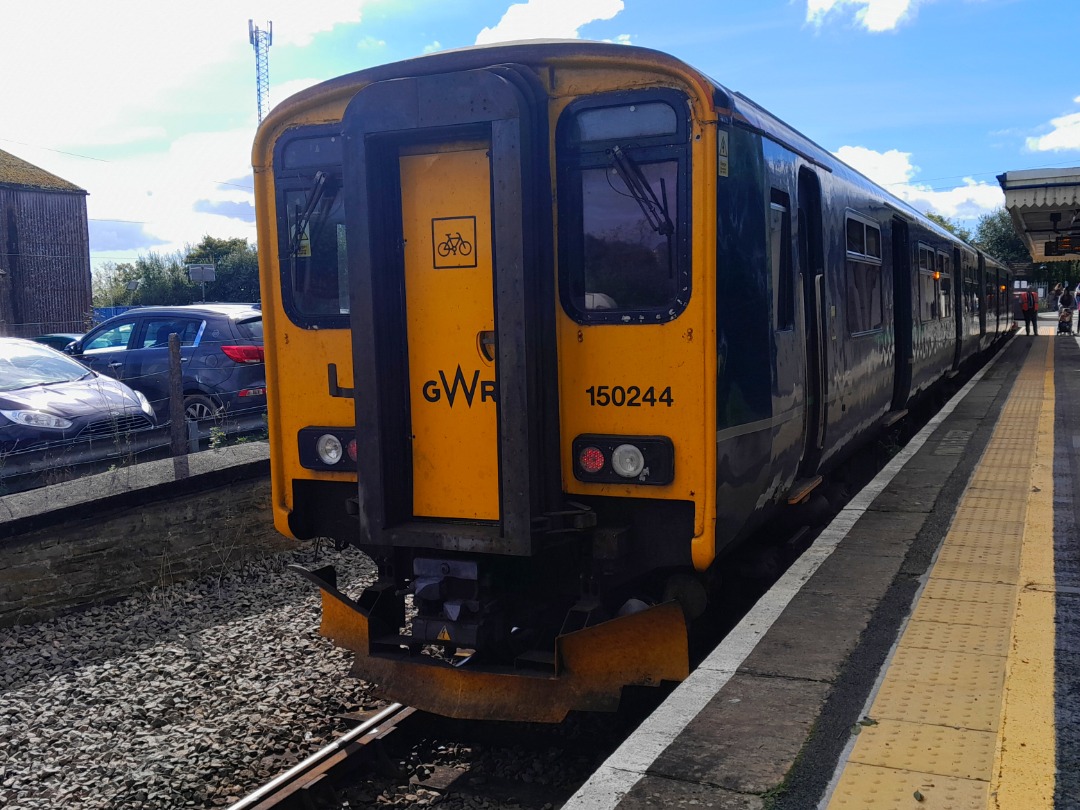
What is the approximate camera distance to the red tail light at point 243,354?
10.9 m

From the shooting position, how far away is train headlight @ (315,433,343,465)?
4887 mm

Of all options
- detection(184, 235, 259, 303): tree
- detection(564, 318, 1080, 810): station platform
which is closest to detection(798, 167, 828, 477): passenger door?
detection(564, 318, 1080, 810): station platform

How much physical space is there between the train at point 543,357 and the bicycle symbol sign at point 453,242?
1 cm

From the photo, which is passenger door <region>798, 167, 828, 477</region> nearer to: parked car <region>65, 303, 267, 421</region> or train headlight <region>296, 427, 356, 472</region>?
train headlight <region>296, 427, 356, 472</region>

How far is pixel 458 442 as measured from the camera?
4.39 metres

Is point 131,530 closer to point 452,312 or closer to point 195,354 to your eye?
point 452,312

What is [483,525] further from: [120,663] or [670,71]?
[120,663]

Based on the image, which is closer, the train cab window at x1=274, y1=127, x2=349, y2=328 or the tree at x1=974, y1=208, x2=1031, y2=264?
the train cab window at x1=274, y1=127, x2=349, y2=328

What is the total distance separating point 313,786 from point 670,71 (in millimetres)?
3352

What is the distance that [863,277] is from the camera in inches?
298

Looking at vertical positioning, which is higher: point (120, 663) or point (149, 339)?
point (149, 339)

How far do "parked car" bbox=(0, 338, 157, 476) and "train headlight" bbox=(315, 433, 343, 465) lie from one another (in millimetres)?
3677

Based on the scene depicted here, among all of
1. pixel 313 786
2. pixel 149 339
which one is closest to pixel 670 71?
pixel 313 786

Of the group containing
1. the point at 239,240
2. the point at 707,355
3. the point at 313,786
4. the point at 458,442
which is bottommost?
the point at 313,786
